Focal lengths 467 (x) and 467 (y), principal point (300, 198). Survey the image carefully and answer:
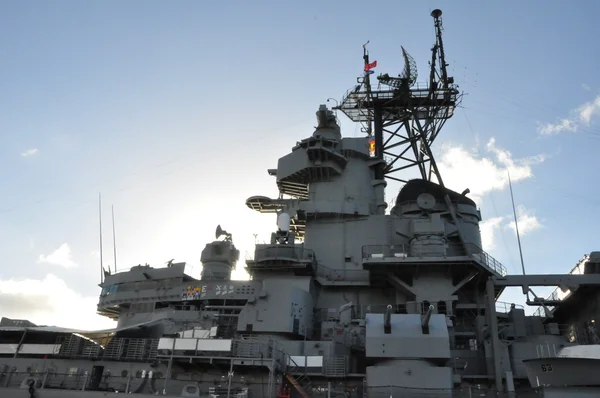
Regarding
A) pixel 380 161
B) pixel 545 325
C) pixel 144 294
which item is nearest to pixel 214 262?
Answer: pixel 144 294

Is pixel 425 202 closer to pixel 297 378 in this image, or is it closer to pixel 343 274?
pixel 343 274

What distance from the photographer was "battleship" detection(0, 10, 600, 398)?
627 inches

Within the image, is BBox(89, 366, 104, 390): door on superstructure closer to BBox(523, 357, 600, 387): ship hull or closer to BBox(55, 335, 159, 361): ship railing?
BBox(55, 335, 159, 361): ship railing

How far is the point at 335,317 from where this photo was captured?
2141 cm

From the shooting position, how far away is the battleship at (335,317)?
15.9 m

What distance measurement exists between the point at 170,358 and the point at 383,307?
1007 cm

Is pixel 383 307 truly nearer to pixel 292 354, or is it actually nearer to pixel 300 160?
pixel 292 354

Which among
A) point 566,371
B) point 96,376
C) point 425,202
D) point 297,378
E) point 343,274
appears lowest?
point 96,376

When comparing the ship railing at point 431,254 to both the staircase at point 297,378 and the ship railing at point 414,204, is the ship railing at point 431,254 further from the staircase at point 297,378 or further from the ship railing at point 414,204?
the staircase at point 297,378

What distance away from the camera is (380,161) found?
27016mm

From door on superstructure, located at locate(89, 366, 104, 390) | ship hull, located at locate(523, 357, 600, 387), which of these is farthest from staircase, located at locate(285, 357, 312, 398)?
door on superstructure, located at locate(89, 366, 104, 390)

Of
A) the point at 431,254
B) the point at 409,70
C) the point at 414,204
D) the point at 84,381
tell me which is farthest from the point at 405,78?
the point at 84,381

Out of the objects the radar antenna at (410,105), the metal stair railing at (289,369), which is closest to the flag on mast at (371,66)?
the radar antenna at (410,105)

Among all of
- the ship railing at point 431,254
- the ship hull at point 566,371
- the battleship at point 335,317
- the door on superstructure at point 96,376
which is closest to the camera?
the ship hull at point 566,371
